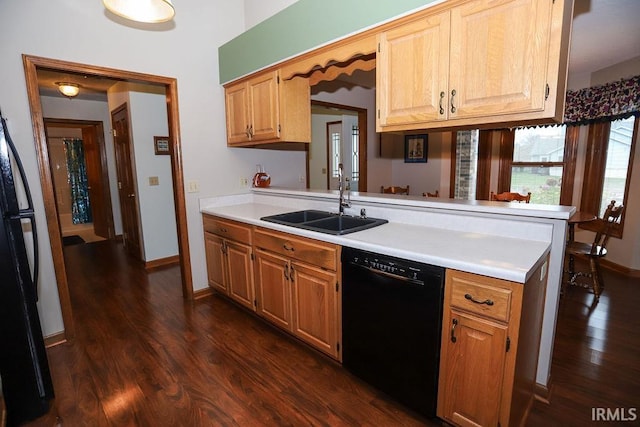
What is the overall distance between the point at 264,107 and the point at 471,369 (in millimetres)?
2403

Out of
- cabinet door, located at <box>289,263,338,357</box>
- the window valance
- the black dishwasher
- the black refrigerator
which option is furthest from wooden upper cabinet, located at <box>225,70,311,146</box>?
the window valance

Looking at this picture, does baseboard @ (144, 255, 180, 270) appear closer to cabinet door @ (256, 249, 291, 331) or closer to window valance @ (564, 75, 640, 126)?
cabinet door @ (256, 249, 291, 331)

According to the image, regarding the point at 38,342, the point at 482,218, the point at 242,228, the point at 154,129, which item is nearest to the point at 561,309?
the point at 482,218

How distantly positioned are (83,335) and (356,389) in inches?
87.4

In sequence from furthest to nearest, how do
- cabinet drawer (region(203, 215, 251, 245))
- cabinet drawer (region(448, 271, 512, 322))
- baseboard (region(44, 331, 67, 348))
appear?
cabinet drawer (region(203, 215, 251, 245))
baseboard (region(44, 331, 67, 348))
cabinet drawer (region(448, 271, 512, 322))

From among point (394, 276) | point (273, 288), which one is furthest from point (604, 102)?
point (273, 288)

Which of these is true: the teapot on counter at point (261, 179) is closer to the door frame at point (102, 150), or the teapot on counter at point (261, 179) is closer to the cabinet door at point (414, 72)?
the cabinet door at point (414, 72)

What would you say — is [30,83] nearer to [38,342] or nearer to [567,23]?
[38,342]

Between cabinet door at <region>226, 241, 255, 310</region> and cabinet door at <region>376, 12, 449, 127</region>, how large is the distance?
4.99ft

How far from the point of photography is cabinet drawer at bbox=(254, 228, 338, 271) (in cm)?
198

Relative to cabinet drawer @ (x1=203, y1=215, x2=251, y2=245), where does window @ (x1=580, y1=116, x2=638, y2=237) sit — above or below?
above

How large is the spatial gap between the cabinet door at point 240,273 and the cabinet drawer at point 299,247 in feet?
0.79

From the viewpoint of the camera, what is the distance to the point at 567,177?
464 cm

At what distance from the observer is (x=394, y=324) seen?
1.69 m
